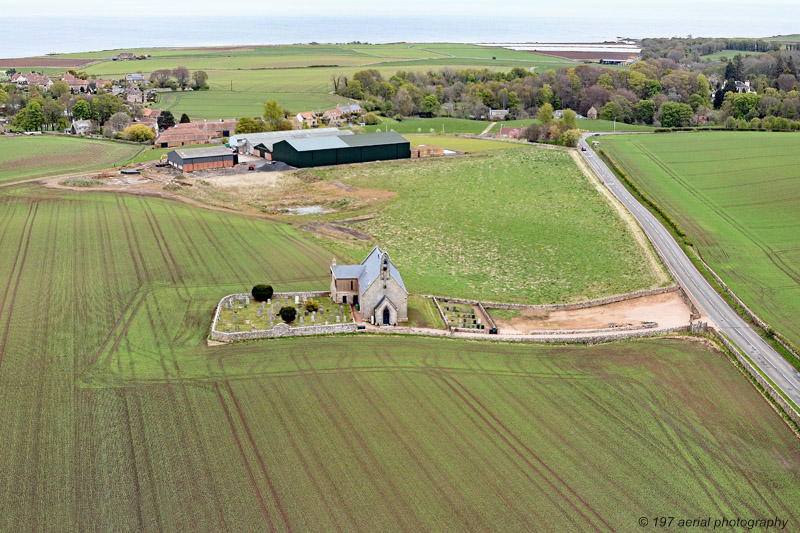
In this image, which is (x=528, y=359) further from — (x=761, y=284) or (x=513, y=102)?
(x=513, y=102)

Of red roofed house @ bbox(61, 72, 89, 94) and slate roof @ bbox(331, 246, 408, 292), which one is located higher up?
red roofed house @ bbox(61, 72, 89, 94)

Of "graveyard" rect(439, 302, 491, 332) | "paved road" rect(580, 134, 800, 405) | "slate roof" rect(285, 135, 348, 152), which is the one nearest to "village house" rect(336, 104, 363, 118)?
"slate roof" rect(285, 135, 348, 152)

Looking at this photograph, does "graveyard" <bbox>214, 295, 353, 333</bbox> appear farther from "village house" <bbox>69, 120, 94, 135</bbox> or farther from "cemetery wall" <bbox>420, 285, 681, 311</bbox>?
"village house" <bbox>69, 120, 94, 135</bbox>

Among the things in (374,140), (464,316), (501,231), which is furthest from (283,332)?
(374,140)

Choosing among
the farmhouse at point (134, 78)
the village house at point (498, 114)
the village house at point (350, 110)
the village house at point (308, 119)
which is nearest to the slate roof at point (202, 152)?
the village house at point (308, 119)

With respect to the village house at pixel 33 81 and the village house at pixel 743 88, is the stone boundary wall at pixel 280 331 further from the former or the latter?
the village house at pixel 743 88

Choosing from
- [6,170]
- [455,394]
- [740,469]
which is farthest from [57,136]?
[740,469]

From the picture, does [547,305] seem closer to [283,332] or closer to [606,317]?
[606,317]
